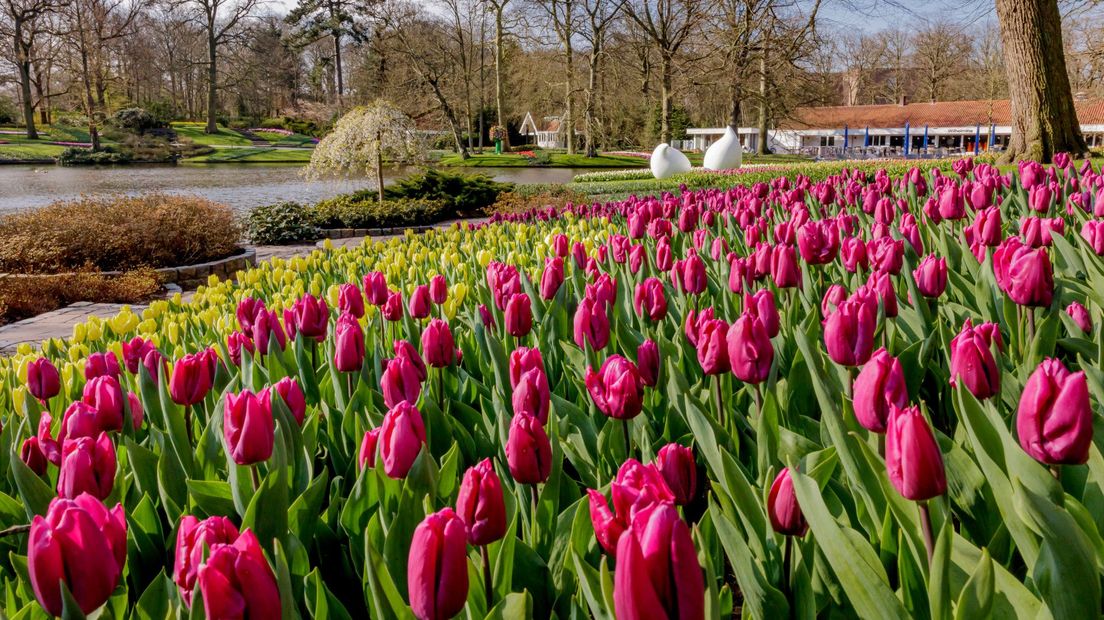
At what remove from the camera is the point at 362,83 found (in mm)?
59281

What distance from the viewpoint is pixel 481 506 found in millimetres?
995

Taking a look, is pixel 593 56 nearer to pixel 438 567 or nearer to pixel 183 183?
pixel 183 183

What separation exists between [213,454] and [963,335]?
132 centimetres

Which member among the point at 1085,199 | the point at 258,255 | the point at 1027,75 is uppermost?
the point at 1027,75

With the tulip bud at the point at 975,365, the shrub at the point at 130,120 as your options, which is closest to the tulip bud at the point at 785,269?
the tulip bud at the point at 975,365

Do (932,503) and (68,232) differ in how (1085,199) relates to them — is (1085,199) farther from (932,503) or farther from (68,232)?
(68,232)

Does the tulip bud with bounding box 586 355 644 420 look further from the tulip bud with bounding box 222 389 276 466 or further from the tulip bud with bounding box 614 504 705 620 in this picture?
the tulip bud with bounding box 614 504 705 620

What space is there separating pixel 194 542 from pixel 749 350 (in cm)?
95

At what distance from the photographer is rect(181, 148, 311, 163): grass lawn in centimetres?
4495

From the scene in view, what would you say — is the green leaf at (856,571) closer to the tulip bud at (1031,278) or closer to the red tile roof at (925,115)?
the tulip bud at (1031,278)

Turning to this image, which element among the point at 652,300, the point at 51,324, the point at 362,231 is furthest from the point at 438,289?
the point at 362,231

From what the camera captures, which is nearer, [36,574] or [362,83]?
[36,574]

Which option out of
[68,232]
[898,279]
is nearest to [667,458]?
[898,279]

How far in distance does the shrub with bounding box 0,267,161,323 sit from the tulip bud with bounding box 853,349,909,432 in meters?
8.63
